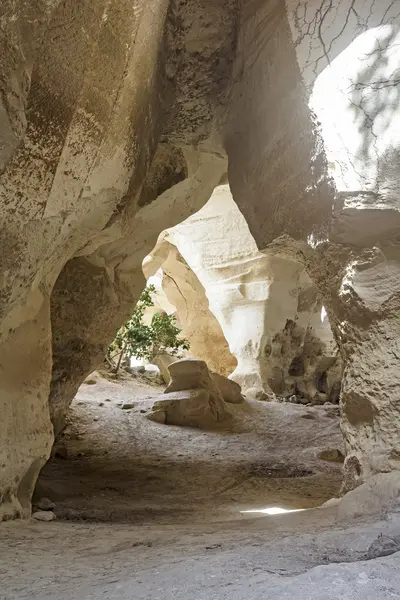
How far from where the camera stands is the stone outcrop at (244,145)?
273 cm

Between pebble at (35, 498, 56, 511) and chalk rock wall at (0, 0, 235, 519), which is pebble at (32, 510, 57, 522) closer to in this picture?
A: chalk rock wall at (0, 0, 235, 519)

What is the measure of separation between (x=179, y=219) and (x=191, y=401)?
11.3 ft

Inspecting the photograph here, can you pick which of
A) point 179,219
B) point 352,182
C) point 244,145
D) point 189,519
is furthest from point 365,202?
point 179,219

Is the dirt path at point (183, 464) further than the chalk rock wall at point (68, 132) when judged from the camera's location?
Yes

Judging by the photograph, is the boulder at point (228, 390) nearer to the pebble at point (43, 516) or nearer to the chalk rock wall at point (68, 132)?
the chalk rock wall at point (68, 132)

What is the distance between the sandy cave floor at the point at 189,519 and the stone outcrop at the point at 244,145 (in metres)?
0.84

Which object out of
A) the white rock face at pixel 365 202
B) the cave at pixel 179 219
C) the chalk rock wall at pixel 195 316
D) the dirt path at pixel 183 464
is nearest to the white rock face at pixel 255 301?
the dirt path at pixel 183 464

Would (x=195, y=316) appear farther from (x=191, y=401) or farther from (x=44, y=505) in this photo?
(x=44, y=505)

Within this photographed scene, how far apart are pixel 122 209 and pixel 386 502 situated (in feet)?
8.34

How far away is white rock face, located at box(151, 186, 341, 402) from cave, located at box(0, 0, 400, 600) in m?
5.62

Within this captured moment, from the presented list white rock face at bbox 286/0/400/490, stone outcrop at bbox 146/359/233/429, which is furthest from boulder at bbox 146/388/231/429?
white rock face at bbox 286/0/400/490

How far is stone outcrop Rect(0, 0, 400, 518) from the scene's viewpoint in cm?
273

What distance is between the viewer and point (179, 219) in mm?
6125

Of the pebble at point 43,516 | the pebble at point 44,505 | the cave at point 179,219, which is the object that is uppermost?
the cave at point 179,219
